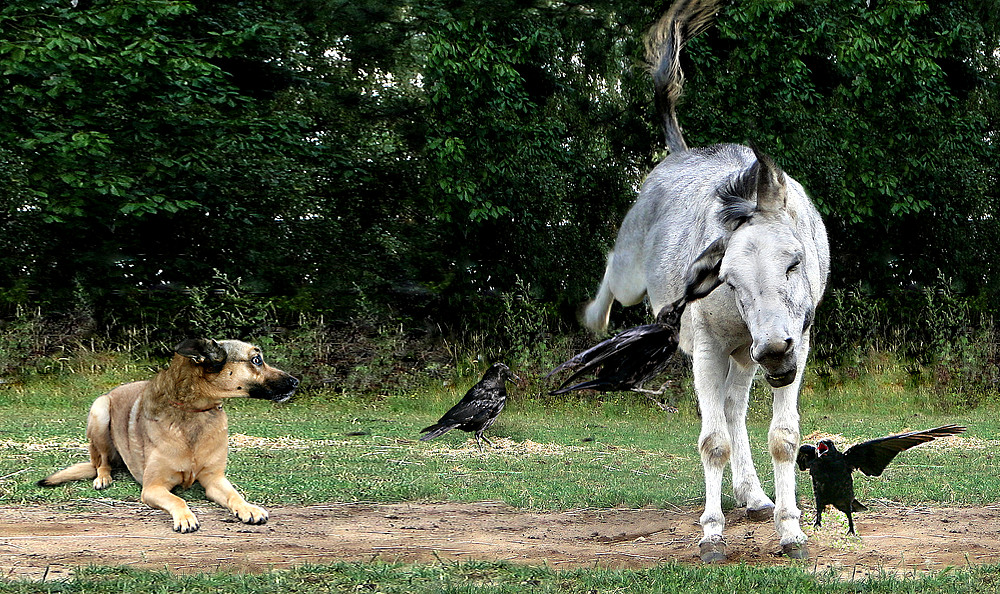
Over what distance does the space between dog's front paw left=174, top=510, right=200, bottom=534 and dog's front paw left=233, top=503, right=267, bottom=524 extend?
0.31 m

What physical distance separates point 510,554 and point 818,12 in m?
15.4

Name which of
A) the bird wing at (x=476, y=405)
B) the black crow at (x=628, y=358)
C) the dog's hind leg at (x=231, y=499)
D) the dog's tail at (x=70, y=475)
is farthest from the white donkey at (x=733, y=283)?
the dog's tail at (x=70, y=475)

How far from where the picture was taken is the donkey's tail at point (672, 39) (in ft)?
24.9

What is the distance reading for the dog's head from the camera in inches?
252

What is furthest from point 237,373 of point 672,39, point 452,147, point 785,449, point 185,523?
point 452,147

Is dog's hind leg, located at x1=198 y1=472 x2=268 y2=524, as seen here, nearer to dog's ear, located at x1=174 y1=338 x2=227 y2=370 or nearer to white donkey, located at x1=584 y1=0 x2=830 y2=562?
dog's ear, located at x1=174 y1=338 x2=227 y2=370

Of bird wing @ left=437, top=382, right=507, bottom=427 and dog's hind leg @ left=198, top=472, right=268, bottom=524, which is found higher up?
bird wing @ left=437, top=382, right=507, bottom=427

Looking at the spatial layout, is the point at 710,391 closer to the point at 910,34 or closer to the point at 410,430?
the point at 410,430

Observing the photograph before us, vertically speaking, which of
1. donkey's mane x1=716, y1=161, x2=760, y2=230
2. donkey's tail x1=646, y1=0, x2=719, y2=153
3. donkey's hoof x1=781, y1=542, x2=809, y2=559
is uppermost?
donkey's tail x1=646, y1=0, x2=719, y2=153

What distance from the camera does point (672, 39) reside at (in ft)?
24.9

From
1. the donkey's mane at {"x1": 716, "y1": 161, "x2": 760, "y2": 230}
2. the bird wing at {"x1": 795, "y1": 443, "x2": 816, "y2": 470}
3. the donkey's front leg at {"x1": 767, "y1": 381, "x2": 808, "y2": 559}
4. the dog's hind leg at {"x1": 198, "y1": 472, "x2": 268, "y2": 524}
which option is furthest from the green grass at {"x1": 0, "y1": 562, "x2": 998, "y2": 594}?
the donkey's mane at {"x1": 716, "y1": 161, "x2": 760, "y2": 230}

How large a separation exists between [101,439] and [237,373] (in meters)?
1.50

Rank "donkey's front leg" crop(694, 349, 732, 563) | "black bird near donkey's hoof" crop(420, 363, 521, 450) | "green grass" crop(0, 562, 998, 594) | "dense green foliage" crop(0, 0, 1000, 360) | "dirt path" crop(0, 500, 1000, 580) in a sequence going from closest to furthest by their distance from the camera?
A: "green grass" crop(0, 562, 998, 594)
"dirt path" crop(0, 500, 1000, 580)
"donkey's front leg" crop(694, 349, 732, 563)
"black bird near donkey's hoof" crop(420, 363, 521, 450)
"dense green foliage" crop(0, 0, 1000, 360)

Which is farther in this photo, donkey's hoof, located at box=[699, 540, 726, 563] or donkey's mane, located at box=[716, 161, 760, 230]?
donkey's hoof, located at box=[699, 540, 726, 563]
